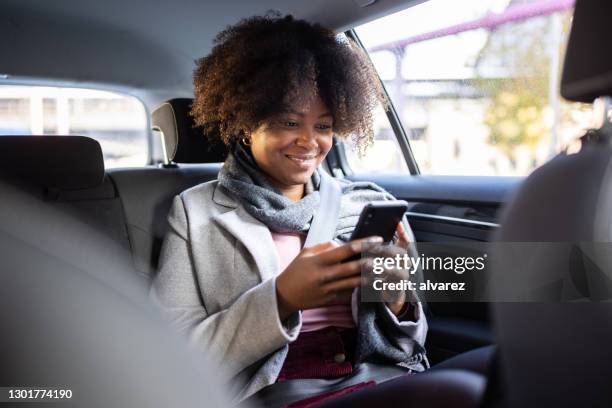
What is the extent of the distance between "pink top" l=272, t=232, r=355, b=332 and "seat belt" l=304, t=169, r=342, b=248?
4 cm

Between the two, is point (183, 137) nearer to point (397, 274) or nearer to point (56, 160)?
point (56, 160)

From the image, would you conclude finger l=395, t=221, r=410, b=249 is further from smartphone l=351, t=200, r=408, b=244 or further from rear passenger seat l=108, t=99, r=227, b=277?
rear passenger seat l=108, t=99, r=227, b=277

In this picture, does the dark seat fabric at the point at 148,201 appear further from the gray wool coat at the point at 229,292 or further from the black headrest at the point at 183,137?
the gray wool coat at the point at 229,292

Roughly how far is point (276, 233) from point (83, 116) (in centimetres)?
142

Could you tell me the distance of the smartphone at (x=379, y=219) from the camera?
1.03 metres

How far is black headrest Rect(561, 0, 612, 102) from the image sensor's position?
2.25 feet

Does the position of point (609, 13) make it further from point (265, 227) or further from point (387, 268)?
point (265, 227)

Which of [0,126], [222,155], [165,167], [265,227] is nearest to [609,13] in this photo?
[265,227]

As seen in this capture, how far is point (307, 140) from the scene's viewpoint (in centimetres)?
137

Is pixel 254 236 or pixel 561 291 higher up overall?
pixel 561 291

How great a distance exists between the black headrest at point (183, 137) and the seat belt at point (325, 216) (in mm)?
483

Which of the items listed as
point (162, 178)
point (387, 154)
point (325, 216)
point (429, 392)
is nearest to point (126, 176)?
point (162, 178)

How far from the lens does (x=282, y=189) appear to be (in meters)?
1.49

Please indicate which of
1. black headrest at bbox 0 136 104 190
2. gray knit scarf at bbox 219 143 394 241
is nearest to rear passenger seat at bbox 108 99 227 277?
black headrest at bbox 0 136 104 190
